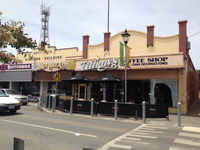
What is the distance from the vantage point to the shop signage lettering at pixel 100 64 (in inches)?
865

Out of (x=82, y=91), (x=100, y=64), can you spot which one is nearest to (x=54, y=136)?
(x=100, y=64)

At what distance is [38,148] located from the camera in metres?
7.77

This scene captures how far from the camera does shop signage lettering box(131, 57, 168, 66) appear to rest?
19812 millimetres

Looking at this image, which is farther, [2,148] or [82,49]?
[82,49]

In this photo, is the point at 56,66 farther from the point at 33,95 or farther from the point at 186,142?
the point at 186,142

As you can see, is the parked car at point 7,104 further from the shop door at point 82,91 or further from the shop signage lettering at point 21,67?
the shop signage lettering at point 21,67

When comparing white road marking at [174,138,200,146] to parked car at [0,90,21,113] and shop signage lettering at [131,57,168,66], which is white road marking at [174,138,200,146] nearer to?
parked car at [0,90,21,113]

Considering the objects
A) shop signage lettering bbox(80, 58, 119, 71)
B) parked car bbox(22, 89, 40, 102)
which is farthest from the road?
parked car bbox(22, 89, 40, 102)

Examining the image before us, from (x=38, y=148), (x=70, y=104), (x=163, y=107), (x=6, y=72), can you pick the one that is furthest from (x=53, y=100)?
(x=6, y=72)

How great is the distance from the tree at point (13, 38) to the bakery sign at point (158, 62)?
15117 mm

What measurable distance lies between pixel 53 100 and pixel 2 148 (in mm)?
11568

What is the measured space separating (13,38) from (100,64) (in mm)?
17579

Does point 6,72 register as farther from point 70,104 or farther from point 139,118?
point 139,118

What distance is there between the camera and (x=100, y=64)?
2288 cm
